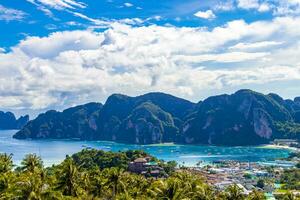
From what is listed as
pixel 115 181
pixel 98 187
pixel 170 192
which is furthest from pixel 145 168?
pixel 170 192

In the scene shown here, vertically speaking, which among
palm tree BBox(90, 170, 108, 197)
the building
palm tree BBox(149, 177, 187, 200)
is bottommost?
the building

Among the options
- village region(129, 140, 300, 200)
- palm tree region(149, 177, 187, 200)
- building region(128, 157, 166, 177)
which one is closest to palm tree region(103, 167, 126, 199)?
palm tree region(149, 177, 187, 200)

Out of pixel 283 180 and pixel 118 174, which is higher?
pixel 118 174

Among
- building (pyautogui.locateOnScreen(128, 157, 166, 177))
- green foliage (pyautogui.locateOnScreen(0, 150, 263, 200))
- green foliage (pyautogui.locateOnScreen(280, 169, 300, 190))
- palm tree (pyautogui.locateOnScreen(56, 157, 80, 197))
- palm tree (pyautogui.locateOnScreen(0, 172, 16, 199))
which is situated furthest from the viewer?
building (pyautogui.locateOnScreen(128, 157, 166, 177))

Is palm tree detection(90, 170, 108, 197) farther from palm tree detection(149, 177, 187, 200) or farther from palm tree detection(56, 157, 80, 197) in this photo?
palm tree detection(149, 177, 187, 200)

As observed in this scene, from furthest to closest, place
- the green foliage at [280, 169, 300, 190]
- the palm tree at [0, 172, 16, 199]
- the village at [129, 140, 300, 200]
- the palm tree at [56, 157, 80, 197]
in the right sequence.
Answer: the village at [129, 140, 300, 200]
the green foliage at [280, 169, 300, 190]
the palm tree at [56, 157, 80, 197]
the palm tree at [0, 172, 16, 199]

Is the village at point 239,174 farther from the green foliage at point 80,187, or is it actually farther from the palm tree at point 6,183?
the palm tree at point 6,183

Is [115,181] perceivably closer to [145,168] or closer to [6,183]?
[6,183]

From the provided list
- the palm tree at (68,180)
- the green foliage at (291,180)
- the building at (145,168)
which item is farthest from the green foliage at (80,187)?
the green foliage at (291,180)

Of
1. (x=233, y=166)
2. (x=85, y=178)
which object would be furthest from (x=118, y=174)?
(x=233, y=166)

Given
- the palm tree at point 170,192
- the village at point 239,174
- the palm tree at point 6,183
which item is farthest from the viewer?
the village at point 239,174

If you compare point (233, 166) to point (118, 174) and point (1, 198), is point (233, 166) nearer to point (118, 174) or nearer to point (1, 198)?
point (118, 174)
